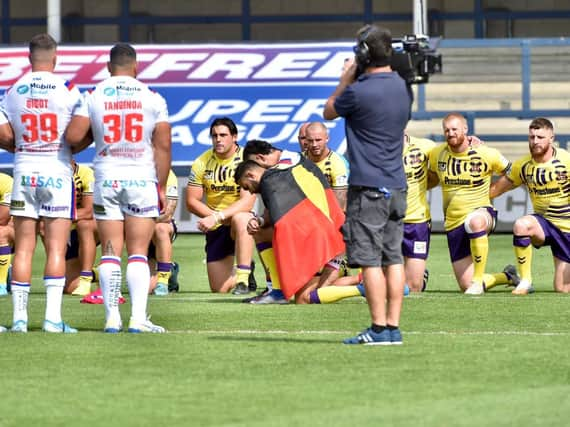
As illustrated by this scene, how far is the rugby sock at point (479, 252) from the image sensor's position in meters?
14.3

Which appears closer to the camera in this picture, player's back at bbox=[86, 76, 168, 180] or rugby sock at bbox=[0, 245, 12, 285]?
player's back at bbox=[86, 76, 168, 180]

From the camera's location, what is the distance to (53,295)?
33.1 ft

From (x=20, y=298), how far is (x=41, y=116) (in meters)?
1.27

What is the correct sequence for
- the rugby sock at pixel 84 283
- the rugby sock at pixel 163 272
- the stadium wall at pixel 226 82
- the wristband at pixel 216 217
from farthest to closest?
the stadium wall at pixel 226 82, the rugby sock at pixel 163 272, the rugby sock at pixel 84 283, the wristband at pixel 216 217

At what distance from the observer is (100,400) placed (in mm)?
7203

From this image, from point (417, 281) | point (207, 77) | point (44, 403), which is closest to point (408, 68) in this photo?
point (44, 403)

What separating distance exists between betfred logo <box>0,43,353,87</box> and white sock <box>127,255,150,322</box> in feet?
49.9

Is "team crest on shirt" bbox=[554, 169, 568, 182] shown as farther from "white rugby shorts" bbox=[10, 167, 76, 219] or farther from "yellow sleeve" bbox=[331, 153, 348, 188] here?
"white rugby shorts" bbox=[10, 167, 76, 219]

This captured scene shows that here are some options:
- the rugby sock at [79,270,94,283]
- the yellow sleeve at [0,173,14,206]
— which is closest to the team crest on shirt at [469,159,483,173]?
the rugby sock at [79,270,94,283]

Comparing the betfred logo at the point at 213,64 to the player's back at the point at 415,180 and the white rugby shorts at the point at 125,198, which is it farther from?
the white rugby shorts at the point at 125,198

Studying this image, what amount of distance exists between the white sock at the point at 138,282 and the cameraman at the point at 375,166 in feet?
5.30

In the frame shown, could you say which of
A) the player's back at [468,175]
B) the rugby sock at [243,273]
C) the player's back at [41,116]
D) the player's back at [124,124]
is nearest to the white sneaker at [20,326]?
the player's back at [41,116]

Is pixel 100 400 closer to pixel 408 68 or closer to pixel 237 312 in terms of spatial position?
pixel 408 68

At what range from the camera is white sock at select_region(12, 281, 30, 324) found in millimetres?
10141
